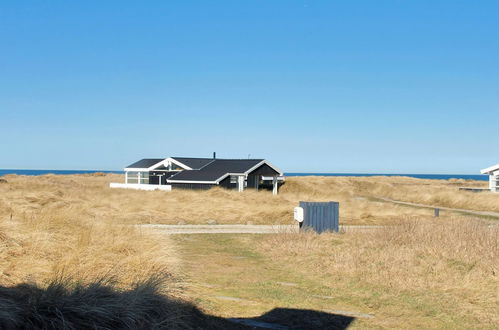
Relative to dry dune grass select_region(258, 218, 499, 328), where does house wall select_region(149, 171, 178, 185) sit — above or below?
above

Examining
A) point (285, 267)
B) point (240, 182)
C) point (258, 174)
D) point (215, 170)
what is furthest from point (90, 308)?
point (258, 174)

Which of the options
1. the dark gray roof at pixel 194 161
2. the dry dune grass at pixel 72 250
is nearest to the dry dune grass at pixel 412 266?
the dry dune grass at pixel 72 250

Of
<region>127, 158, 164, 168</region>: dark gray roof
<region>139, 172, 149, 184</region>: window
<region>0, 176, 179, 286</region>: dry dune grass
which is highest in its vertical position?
<region>127, 158, 164, 168</region>: dark gray roof

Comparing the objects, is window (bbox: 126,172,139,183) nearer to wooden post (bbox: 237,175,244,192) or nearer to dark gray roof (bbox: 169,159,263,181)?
dark gray roof (bbox: 169,159,263,181)

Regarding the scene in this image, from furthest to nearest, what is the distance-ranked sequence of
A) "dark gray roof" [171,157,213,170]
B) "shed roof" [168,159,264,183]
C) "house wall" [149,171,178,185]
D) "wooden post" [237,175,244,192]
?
"house wall" [149,171,178,185] → "dark gray roof" [171,157,213,170] → "wooden post" [237,175,244,192] → "shed roof" [168,159,264,183]

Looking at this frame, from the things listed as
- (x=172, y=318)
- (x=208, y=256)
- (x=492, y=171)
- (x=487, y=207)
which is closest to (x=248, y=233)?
(x=208, y=256)

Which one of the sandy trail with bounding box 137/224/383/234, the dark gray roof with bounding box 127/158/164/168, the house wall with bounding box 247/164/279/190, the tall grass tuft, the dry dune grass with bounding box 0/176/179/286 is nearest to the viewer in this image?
the tall grass tuft

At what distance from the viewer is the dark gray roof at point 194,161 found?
46844 mm

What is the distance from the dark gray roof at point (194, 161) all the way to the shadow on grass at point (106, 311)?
3878 cm

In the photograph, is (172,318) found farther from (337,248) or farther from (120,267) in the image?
(337,248)

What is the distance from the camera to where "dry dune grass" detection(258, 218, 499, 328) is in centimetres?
899

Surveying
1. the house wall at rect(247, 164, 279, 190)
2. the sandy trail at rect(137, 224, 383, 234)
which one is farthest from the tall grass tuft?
the house wall at rect(247, 164, 279, 190)

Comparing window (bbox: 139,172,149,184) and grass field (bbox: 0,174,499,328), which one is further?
window (bbox: 139,172,149,184)

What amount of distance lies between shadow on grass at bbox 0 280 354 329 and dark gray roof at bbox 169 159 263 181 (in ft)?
111
